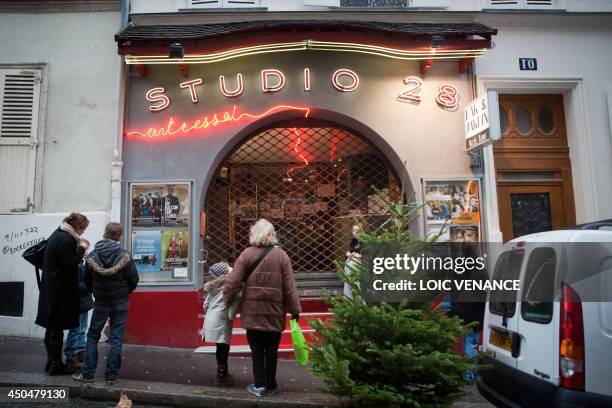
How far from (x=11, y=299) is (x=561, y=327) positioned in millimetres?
7572

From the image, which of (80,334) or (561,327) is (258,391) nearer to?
(80,334)

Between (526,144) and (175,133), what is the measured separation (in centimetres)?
607

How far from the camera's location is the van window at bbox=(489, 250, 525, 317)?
4.26m

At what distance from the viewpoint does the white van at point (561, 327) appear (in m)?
3.41

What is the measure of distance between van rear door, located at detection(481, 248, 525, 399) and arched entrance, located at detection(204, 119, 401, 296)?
12.5ft

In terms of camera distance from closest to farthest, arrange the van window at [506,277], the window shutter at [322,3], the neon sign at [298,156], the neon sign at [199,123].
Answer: the van window at [506,277] → the neon sign at [199,123] → the window shutter at [322,3] → the neon sign at [298,156]

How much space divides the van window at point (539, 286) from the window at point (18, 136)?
23.7 ft

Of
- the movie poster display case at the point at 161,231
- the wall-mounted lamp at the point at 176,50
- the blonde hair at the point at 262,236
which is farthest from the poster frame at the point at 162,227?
the blonde hair at the point at 262,236

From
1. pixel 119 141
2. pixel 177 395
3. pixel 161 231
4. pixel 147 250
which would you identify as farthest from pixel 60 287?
pixel 119 141

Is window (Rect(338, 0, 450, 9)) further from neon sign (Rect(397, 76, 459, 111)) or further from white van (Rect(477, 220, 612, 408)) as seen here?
white van (Rect(477, 220, 612, 408))

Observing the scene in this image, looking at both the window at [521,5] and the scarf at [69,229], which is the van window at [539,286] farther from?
the window at [521,5]

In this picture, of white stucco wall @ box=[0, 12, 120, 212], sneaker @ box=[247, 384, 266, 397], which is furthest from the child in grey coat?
white stucco wall @ box=[0, 12, 120, 212]

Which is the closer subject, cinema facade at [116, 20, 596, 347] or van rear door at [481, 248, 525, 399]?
van rear door at [481, 248, 525, 399]

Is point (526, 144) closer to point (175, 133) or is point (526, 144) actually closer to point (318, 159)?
point (318, 159)
